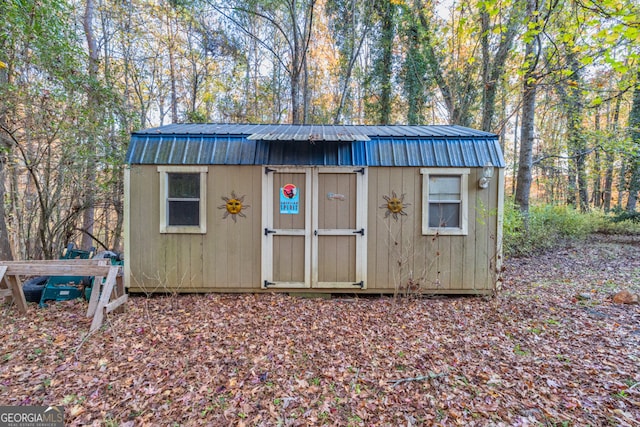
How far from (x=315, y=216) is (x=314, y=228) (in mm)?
187

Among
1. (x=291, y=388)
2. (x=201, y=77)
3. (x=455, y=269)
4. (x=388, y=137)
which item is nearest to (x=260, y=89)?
(x=201, y=77)

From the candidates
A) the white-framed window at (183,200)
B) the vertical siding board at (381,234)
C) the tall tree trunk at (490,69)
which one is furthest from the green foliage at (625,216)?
the white-framed window at (183,200)

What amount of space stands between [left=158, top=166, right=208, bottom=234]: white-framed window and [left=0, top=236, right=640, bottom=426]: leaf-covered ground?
1.10m

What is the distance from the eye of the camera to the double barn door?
171 inches

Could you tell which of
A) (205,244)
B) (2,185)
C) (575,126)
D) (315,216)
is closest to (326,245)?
(315,216)

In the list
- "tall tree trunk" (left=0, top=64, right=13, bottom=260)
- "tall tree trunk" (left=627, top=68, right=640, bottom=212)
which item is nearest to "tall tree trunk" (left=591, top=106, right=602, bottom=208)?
"tall tree trunk" (left=627, top=68, right=640, bottom=212)

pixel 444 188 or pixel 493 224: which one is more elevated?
pixel 444 188

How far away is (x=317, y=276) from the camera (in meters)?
4.41

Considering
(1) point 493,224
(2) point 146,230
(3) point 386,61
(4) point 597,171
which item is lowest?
(2) point 146,230

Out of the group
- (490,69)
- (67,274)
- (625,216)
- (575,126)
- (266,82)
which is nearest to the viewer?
(67,274)

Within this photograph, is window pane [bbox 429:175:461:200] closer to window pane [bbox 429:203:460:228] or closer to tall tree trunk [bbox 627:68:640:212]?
window pane [bbox 429:203:460:228]

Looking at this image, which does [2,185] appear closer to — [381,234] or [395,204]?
[381,234]

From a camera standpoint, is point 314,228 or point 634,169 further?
point 634,169

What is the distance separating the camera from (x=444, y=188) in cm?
437
